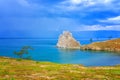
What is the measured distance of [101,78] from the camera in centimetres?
3497

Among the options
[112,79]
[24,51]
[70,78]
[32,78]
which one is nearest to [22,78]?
[32,78]

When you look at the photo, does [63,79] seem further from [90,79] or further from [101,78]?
[101,78]

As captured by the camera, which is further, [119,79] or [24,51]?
[24,51]

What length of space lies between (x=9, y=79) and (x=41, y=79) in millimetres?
4323

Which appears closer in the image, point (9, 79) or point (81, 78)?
point (9, 79)

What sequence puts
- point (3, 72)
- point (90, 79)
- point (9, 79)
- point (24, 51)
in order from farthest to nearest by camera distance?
point (24, 51), point (3, 72), point (90, 79), point (9, 79)

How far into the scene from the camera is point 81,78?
3425cm

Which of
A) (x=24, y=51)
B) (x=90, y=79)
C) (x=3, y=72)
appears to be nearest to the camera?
(x=90, y=79)

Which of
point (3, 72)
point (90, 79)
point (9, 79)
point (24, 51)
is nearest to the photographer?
point (9, 79)

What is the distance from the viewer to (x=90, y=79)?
110 feet

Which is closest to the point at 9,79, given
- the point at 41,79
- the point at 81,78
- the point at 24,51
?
the point at 41,79

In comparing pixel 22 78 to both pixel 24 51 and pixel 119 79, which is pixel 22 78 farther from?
pixel 24 51

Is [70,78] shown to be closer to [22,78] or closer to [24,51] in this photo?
[22,78]

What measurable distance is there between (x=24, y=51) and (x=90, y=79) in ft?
312
